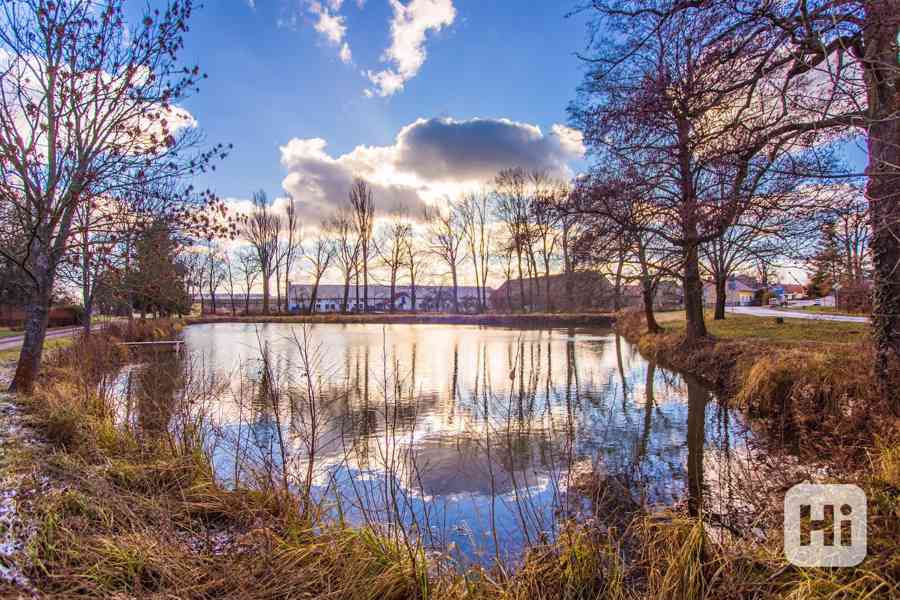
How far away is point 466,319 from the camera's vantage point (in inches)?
1622

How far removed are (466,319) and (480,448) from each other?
35.0m

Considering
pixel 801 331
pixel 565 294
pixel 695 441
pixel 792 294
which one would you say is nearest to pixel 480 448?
pixel 695 441

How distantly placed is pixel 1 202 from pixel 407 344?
50.1 ft

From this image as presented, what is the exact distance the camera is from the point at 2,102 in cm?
567

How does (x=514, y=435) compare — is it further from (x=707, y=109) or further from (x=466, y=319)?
(x=466, y=319)

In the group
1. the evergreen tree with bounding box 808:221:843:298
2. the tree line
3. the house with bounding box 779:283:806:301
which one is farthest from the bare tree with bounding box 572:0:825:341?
the house with bounding box 779:283:806:301

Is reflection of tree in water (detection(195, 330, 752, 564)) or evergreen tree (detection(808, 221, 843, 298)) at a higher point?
evergreen tree (detection(808, 221, 843, 298))

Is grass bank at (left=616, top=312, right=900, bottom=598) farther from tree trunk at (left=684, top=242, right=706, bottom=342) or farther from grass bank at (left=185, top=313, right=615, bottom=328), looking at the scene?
grass bank at (left=185, top=313, right=615, bottom=328)

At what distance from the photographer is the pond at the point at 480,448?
3959mm

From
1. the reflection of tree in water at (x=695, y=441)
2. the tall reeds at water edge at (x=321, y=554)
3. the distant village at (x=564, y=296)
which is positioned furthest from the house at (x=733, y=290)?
the tall reeds at water edge at (x=321, y=554)

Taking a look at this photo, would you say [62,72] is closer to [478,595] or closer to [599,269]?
[478,595]

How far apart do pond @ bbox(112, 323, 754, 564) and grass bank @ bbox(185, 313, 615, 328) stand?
76.8 ft

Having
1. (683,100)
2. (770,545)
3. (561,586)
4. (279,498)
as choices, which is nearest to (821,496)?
(770,545)

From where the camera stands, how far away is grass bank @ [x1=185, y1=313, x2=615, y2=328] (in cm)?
3538
